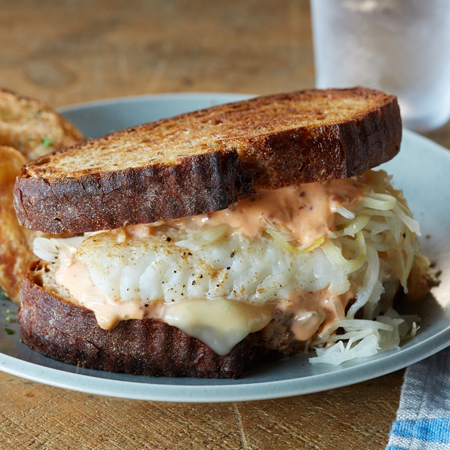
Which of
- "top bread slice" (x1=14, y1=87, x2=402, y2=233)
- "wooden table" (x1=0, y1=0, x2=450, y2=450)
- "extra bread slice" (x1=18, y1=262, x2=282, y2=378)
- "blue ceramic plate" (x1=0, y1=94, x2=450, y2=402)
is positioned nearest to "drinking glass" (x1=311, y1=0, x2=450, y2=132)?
"wooden table" (x1=0, y1=0, x2=450, y2=450)

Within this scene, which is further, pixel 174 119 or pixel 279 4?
pixel 279 4

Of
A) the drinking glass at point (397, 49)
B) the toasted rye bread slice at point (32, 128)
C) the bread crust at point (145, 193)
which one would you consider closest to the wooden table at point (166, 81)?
the drinking glass at point (397, 49)

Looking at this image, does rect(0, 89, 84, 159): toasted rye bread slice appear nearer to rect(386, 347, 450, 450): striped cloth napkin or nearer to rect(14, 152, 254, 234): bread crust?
rect(14, 152, 254, 234): bread crust

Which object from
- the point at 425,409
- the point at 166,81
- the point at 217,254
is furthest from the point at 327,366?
the point at 166,81

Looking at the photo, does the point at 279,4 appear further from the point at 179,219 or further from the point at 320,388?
the point at 320,388

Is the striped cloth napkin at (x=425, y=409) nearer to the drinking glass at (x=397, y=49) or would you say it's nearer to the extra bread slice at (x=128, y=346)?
the extra bread slice at (x=128, y=346)

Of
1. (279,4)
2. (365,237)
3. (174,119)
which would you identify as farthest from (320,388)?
(279,4)

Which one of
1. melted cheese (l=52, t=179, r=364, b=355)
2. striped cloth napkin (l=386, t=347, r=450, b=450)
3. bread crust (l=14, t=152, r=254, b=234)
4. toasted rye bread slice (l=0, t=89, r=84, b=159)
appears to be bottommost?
striped cloth napkin (l=386, t=347, r=450, b=450)
